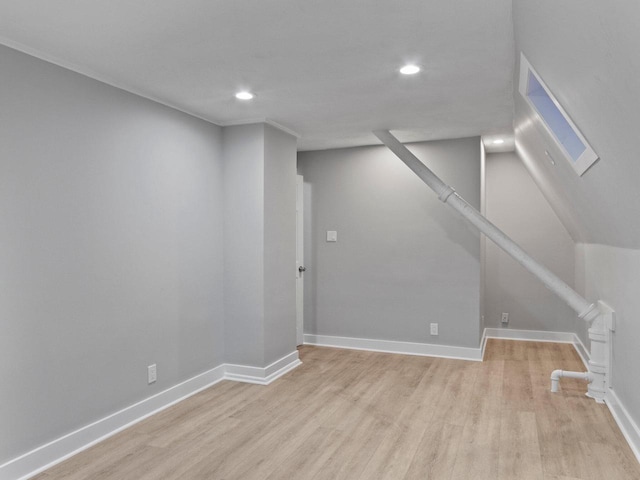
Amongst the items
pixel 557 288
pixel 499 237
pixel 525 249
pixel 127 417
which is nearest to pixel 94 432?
pixel 127 417

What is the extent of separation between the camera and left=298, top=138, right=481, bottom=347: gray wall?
4.82 m

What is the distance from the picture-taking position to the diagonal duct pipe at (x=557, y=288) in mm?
3512

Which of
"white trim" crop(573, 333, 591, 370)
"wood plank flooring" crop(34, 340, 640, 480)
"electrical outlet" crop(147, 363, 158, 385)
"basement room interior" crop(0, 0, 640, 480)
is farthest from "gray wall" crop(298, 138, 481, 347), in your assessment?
"electrical outlet" crop(147, 363, 158, 385)

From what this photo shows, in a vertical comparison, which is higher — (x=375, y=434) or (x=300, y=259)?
(x=300, y=259)

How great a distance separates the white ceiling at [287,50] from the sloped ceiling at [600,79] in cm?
34

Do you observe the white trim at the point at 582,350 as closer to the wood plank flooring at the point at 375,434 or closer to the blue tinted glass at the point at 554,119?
the wood plank flooring at the point at 375,434

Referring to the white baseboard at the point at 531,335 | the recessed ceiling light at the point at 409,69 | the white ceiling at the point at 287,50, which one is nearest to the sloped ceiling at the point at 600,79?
the white ceiling at the point at 287,50

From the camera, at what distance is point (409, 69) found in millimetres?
2803

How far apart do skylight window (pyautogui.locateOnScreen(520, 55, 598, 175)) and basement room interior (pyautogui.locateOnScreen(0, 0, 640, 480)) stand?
0.02 meters

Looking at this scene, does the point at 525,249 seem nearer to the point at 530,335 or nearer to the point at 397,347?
the point at 530,335

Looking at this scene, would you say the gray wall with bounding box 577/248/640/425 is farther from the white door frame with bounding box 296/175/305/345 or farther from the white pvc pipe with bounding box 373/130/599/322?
the white door frame with bounding box 296/175/305/345

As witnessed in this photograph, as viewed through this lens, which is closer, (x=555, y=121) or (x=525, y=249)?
(x=555, y=121)

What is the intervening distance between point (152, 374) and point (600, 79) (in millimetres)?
3193

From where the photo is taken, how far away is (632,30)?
3.66 ft
